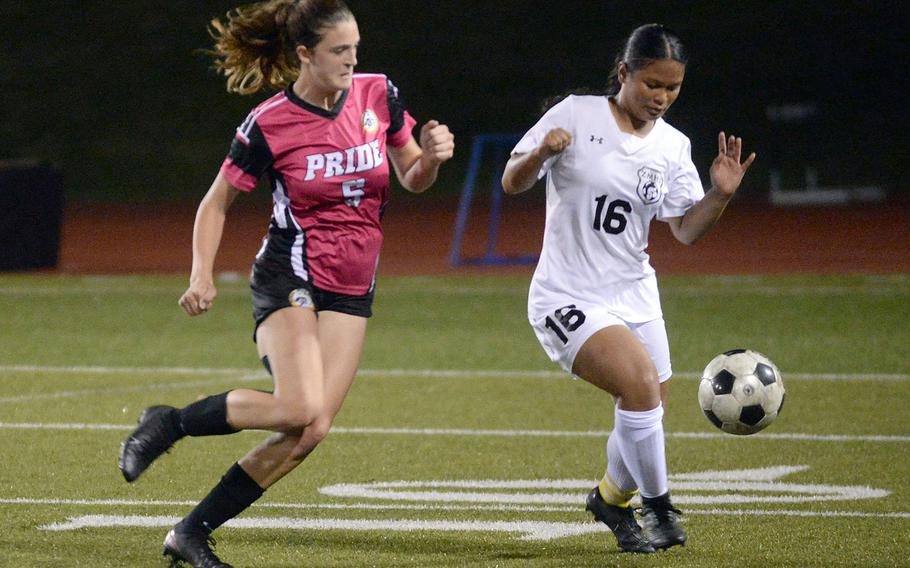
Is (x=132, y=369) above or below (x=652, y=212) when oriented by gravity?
below

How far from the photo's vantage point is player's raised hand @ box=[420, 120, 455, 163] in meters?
5.28

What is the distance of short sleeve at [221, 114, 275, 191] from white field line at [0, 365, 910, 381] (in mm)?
5605

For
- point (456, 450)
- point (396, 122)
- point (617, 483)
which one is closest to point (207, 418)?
point (396, 122)

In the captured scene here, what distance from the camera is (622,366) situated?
5371mm

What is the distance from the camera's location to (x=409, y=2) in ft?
106

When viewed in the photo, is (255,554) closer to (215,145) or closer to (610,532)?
(610,532)

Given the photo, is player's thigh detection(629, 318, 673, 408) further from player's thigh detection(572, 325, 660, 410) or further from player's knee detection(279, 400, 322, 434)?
player's knee detection(279, 400, 322, 434)

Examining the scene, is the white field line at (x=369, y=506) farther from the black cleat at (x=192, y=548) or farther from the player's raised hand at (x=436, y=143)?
the player's raised hand at (x=436, y=143)

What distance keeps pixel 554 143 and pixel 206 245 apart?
1.23 meters

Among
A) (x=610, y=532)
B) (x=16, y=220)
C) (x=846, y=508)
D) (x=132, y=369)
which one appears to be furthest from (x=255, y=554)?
(x=16, y=220)

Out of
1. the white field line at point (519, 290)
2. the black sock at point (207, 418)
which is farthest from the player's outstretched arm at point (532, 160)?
the white field line at point (519, 290)

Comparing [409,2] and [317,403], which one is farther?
[409,2]

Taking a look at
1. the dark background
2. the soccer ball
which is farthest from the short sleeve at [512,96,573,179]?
the dark background

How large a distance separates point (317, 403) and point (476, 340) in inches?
303
